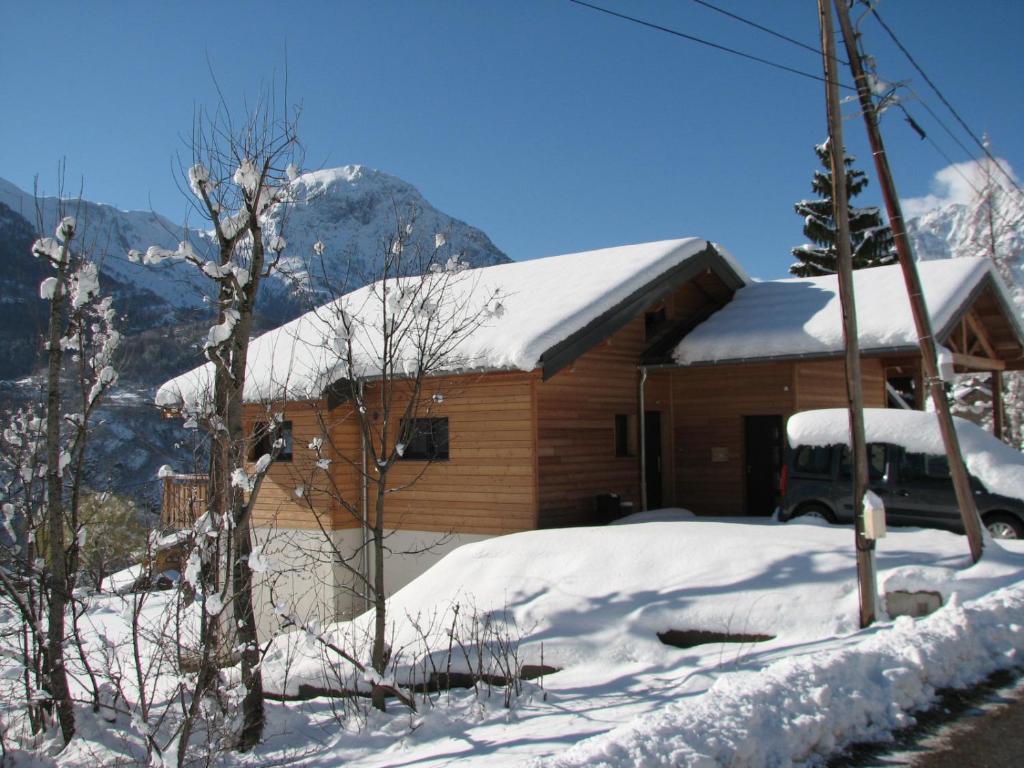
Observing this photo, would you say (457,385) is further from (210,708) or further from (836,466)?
(210,708)

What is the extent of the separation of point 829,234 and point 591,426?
83.4 ft

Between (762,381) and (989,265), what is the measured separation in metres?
4.66

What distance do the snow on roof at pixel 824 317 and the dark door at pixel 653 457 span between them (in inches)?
56.0

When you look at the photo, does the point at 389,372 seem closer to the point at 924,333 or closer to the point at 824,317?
the point at 924,333

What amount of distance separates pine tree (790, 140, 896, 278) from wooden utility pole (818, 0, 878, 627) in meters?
27.5

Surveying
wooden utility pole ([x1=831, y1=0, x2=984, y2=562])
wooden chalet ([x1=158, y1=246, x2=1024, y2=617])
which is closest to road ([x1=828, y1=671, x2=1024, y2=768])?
wooden utility pole ([x1=831, y1=0, x2=984, y2=562])

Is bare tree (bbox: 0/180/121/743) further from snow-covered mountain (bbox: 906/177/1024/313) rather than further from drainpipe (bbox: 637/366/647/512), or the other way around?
snow-covered mountain (bbox: 906/177/1024/313)

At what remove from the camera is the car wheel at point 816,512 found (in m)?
12.3

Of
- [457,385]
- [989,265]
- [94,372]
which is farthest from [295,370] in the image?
[989,265]

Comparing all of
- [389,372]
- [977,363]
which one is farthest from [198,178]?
[977,363]

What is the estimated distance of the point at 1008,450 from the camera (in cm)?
1169

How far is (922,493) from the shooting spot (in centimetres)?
1142

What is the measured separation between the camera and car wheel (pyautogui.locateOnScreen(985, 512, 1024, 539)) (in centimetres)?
1095

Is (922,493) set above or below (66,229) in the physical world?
below
